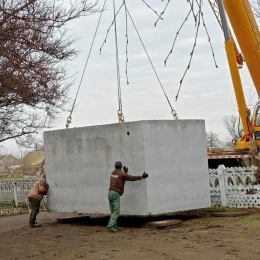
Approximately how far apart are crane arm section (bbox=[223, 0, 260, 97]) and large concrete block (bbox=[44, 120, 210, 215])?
7.72 ft

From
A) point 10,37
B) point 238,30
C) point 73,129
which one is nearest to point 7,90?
point 10,37

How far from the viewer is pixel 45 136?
15195 millimetres

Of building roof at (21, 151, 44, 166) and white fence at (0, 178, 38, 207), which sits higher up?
building roof at (21, 151, 44, 166)

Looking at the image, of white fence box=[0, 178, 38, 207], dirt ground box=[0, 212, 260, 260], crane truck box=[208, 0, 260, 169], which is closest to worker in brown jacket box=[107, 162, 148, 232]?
dirt ground box=[0, 212, 260, 260]

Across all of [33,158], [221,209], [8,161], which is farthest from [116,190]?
[8,161]

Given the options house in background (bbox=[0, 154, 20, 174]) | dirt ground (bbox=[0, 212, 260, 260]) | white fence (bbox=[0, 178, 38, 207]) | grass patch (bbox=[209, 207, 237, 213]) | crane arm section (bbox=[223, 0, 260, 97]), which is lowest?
dirt ground (bbox=[0, 212, 260, 260])

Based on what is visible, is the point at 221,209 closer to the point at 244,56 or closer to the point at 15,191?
the point at 244,56

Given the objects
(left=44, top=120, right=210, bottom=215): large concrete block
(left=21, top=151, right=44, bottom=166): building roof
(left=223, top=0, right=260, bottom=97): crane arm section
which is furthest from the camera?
Result: (left=21, top=151, right=44, bottom=166): building roof

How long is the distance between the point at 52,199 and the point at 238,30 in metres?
6.98

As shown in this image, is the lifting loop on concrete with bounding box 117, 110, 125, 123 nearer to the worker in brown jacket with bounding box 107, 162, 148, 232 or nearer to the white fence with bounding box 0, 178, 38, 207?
the worker in brown jacket with bounding box 107, 162, 148, 232

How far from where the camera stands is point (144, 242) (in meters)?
10.6

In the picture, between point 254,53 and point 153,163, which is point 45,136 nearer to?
point 153,163

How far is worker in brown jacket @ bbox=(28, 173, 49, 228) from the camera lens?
557 inches

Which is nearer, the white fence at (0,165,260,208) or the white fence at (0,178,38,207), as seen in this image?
the white fence at (0,165,260,208)
